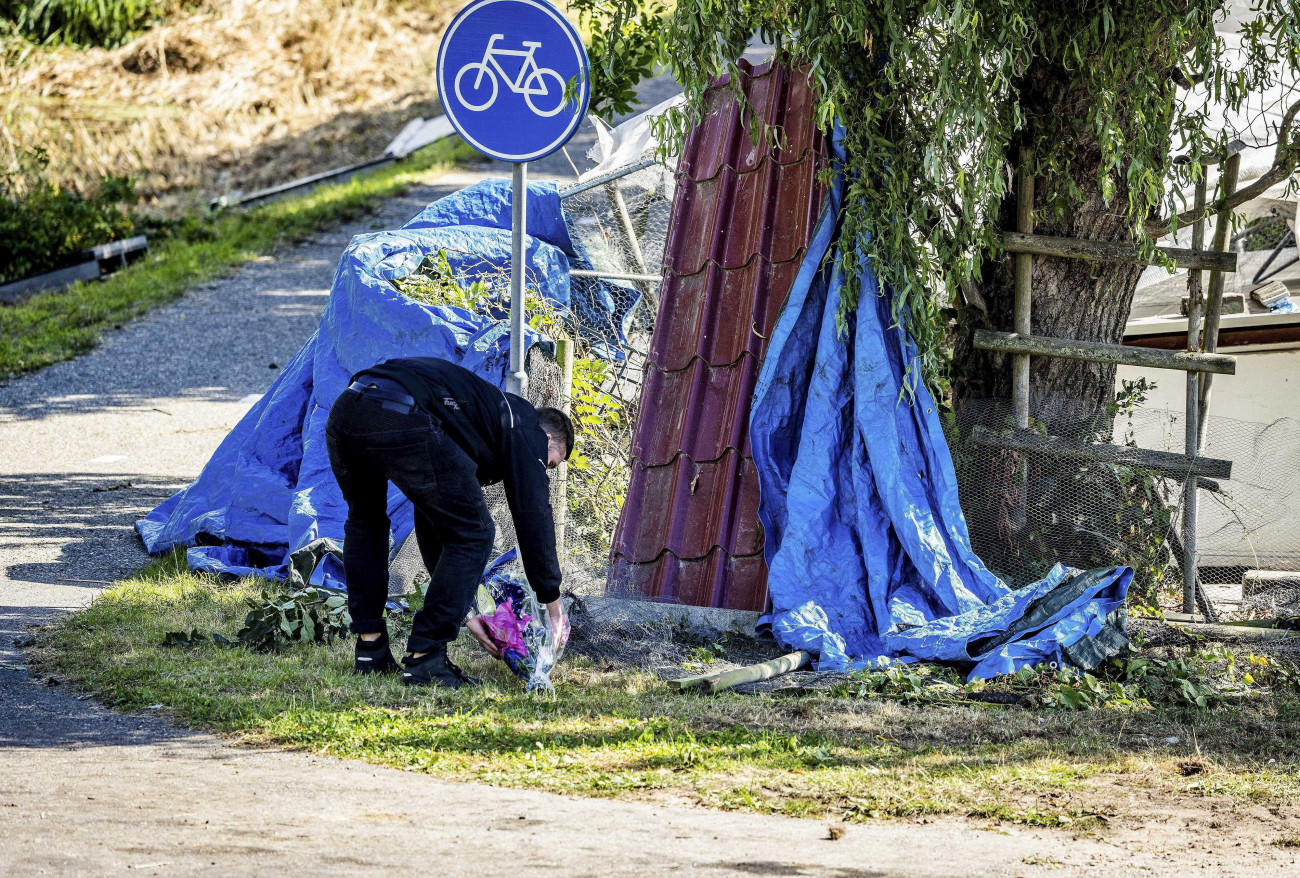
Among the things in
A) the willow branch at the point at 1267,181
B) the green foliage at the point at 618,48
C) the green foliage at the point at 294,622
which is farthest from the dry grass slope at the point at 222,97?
the willow branch at the point at 1267,181

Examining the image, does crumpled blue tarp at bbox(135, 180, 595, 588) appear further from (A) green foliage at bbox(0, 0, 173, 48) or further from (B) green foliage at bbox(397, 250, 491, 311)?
(A) green foliage at bbox(0, 0, 173, 48)

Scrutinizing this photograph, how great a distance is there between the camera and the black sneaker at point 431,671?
16.0 ft

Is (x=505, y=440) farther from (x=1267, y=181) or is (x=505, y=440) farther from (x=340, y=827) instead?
(x=1267, y=181)

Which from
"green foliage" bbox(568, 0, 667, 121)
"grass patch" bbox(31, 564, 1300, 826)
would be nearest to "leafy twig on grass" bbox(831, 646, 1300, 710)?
"grass patch" bbox(31, 564, 1300, 826)

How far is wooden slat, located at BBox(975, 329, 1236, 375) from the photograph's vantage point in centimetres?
574

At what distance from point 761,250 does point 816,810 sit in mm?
3052

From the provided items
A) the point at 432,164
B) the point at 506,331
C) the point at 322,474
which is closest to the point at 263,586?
the point at 322,474

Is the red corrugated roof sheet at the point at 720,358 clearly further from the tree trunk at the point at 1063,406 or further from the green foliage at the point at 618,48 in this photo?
the tree trunk at the point at 1063,406

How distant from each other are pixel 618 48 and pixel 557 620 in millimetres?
2811

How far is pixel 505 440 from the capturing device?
476 centimetres

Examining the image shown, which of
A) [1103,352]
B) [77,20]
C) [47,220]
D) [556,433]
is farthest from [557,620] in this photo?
[77,20]

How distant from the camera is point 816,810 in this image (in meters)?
3.87

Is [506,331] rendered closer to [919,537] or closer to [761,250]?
[761,250]

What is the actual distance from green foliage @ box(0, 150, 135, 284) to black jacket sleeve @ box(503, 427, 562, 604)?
1091 cm
